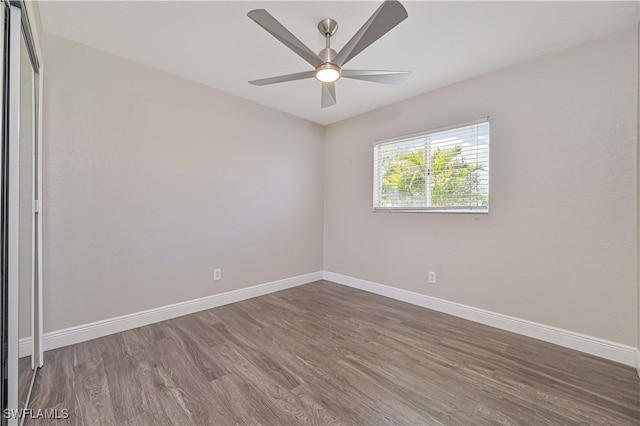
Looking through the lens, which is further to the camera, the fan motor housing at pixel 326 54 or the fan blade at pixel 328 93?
the fan blade at pixel 328 93

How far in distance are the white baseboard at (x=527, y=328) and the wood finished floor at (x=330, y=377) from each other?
81mm

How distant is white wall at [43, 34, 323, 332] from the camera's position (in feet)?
6.99

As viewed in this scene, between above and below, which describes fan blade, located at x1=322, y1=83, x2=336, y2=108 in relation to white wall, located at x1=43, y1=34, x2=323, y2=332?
above

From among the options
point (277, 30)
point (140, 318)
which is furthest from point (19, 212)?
point (277, 30)

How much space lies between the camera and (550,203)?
2.26 metres

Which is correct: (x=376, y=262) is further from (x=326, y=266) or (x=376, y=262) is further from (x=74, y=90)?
(x=74, y=90)

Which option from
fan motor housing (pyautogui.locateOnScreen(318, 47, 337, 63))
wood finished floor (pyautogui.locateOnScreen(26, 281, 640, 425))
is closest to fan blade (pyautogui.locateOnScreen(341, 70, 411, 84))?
fan motor housing (pyautogui.locateOnScreen(318, 47, 337, 63))

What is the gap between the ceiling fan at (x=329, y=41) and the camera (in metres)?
1.43

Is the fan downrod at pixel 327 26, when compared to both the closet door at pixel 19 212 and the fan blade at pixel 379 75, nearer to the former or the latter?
the fan blade at pixel 379 75

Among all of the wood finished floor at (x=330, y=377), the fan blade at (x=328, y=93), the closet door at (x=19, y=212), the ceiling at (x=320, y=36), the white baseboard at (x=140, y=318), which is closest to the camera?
the closet door at (x=19, y=212)

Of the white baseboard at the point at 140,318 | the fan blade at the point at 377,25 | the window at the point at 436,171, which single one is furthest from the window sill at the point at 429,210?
the fan blade at the point at 377,25

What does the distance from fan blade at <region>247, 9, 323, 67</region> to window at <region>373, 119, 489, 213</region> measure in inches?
69.1

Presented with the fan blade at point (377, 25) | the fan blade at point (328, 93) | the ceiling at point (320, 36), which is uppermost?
the ceiling at point (320, 36)

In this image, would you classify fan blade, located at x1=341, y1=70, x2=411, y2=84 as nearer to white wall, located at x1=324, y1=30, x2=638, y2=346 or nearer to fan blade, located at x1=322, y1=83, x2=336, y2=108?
fan blade, located at x1=322, y1=83, x2=336, y2=108
